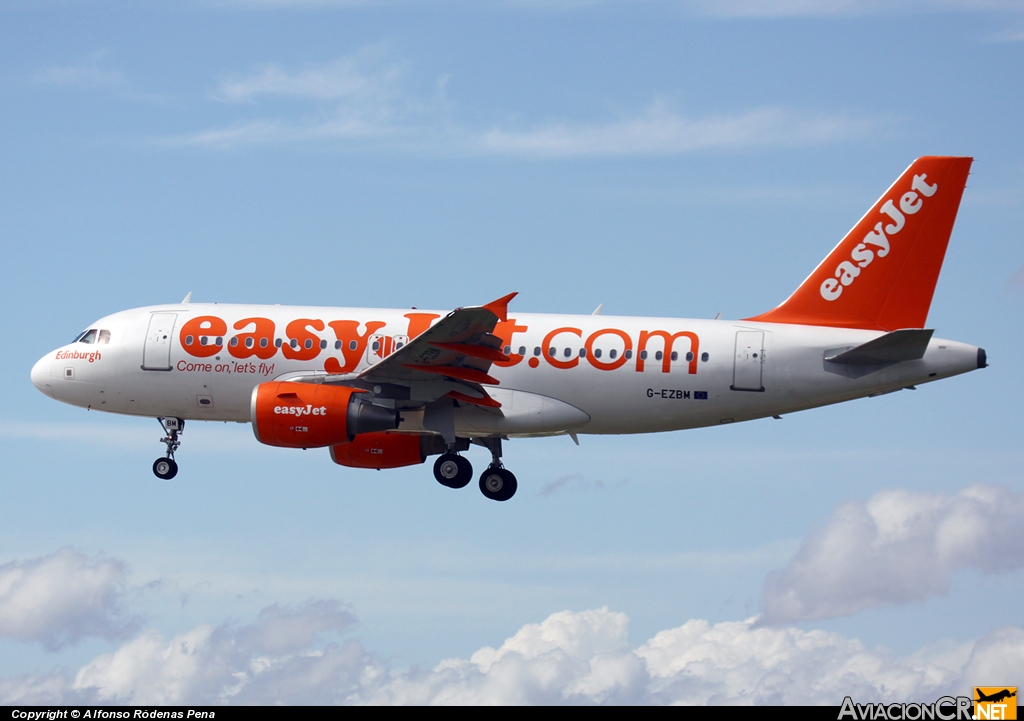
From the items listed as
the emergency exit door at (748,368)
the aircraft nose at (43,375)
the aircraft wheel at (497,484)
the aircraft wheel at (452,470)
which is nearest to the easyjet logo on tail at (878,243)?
the emergency exit door at (748,368)

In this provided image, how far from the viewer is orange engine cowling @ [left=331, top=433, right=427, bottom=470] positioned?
47969 mm

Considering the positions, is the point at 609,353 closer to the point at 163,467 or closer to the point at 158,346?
the point at 158,346

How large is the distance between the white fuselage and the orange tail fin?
3.01 ft

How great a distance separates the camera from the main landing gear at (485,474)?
46.2 meters

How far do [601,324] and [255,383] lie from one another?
36.2 feet

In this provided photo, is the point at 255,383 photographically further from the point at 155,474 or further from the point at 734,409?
the point at 734,409

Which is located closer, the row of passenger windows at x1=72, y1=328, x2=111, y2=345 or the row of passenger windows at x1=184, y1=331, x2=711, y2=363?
the row of passenger windows at x1=184, y1=331, x2=711, y2=363

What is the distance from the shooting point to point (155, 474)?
4781cm

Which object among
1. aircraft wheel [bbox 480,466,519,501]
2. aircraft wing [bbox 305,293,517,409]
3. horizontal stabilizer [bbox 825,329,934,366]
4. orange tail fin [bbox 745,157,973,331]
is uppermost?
orange tail fin [bbox 745,157,973,331]

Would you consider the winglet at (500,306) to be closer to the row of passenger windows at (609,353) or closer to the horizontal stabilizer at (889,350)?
the row of passenger windows at (609,353)

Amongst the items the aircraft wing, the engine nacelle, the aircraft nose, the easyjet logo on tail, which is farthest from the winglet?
the aircraft nose

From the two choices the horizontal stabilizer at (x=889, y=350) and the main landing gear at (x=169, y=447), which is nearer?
the horizontal stabilizer at (x=889, y=350)

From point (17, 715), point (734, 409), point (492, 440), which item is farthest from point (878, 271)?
point (17, 715)

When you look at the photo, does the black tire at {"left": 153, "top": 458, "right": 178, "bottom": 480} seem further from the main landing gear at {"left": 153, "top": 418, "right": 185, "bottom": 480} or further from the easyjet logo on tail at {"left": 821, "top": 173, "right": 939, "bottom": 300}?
the easyjet logo on tail at {"left": 821, "top": 173, "right": 939, "bottom": 300}
